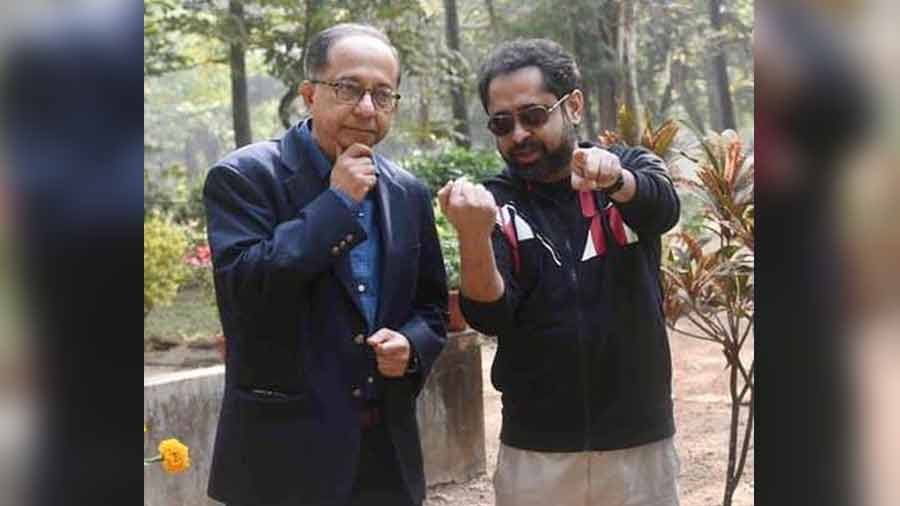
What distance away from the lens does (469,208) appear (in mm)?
1820

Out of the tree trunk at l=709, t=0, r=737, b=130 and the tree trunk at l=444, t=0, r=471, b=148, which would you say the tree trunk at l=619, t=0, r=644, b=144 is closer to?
the tree trunk at l=709, t=0, r=737, b=130

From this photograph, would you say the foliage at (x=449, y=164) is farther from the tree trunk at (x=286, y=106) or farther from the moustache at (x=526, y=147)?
the moustache at (x=526, y=147)

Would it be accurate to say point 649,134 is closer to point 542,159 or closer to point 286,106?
point 542,159

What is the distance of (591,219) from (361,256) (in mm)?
465

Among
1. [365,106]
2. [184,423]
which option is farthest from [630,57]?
[184,423]

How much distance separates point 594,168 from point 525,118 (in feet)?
0.64

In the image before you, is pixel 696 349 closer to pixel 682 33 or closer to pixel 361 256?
pixel 682 33

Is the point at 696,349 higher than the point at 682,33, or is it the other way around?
the point at 682,33

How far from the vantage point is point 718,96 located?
2.59 metres

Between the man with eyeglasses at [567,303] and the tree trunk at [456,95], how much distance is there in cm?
44

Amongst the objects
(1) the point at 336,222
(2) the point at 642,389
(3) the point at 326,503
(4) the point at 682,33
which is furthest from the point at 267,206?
(4) the point at 682,33

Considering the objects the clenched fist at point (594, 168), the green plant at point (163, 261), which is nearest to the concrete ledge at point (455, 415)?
the clenched fist at point (594, 168)

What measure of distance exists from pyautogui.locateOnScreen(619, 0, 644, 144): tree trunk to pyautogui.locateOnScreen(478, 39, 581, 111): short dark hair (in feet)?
1.29

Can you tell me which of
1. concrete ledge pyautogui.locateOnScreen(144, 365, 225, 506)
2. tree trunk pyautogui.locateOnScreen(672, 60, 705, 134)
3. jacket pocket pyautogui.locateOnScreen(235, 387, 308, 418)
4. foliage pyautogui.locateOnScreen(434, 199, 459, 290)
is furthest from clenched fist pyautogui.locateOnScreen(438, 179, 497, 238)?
tree trunk pyautogui.locateOnScreen(672, 60, 705, 134)
